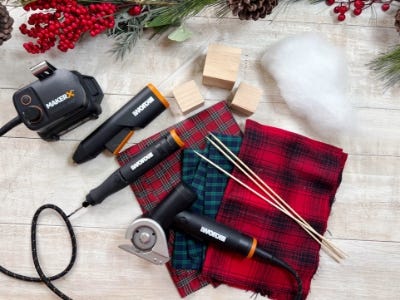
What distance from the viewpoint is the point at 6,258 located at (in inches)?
40.3

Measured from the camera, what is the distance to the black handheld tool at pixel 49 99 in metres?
0.90

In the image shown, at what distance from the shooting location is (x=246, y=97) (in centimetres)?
100

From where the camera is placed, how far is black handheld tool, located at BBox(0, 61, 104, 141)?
2.94 feet

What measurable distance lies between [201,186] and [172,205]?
90 millimetres

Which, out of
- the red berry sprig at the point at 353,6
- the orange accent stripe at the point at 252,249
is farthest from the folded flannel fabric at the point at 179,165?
the red berry sprig at the point at 353,6

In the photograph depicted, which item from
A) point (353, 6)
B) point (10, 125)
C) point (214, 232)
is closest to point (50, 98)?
point (10, 125)

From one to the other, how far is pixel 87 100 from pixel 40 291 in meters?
0.44

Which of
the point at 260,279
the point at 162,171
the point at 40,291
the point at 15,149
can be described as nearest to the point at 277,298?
the point at 260,279

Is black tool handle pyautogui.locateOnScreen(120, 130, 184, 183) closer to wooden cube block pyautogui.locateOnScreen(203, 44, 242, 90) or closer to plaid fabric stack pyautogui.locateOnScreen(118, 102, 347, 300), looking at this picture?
plaid fabric stack pyautogui.locateOnScreen(118, 102, 347, 300)

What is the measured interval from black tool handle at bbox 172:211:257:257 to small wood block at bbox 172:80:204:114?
231mm

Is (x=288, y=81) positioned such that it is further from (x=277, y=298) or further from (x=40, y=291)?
(x=40, y=291)

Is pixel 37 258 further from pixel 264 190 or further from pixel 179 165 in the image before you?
pixel 264 190

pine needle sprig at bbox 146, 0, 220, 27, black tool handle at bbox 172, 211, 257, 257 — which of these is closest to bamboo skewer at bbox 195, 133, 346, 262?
black tool handle at bbox 172, 211, 257, 257

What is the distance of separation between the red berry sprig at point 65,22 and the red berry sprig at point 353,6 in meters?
0.49
